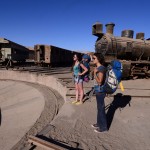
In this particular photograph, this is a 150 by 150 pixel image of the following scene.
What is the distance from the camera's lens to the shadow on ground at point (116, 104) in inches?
239

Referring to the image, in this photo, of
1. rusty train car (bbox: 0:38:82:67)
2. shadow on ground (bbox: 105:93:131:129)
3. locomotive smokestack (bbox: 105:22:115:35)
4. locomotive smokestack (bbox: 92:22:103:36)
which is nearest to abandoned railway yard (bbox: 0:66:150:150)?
shadow on ground (bbox: 105:93:131:129)

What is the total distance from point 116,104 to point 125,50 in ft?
23.4

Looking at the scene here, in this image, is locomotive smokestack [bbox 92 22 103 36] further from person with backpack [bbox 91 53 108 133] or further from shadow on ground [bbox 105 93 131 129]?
person with backpack [bbox 91 53 108 133]

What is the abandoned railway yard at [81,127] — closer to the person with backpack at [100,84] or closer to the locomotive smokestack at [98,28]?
the person with backpack at [100,84]

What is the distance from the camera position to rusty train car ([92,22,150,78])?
42.4ft

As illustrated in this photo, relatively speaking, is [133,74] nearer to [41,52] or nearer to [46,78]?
[46,78]

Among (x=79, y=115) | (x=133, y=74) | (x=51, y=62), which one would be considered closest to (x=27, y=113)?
(x=79, y=115)

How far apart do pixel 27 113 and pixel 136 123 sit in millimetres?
5677

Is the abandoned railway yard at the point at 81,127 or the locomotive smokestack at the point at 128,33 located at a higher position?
the locomotive smokestack at the point at 128,33

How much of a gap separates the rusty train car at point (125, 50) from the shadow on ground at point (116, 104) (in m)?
4.82

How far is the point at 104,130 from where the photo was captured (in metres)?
4.90

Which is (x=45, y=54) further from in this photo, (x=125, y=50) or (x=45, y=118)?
(x=45, y=118)

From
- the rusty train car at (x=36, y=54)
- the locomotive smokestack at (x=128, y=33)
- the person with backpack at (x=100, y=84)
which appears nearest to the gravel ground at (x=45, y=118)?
the person with backpack at (x=100, y=84)

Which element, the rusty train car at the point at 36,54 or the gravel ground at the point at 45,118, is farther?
the rusty train car at the point at 36,54
